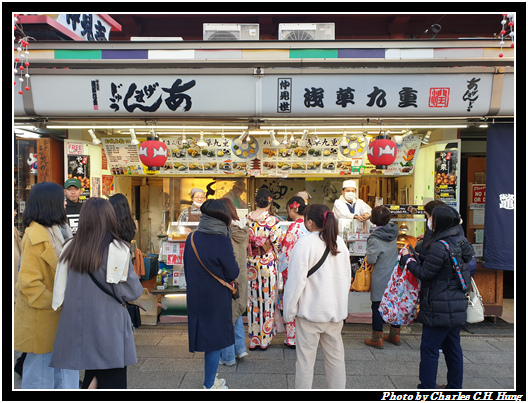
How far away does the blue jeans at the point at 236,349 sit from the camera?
4.83 m

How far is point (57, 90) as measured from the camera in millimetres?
6203

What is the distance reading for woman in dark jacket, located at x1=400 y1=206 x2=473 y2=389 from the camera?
3.81 meters

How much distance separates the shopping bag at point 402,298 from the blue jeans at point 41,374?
3.61 metres

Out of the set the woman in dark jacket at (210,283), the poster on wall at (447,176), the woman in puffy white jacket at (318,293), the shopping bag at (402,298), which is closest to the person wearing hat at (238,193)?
the poster on wall at (447,176)

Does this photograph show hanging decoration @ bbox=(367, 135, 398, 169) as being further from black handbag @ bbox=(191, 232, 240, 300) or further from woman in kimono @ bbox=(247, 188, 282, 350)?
black handbag @ bbox=(191, 232, 240, 300)

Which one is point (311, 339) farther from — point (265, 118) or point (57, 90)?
point (57, 90)

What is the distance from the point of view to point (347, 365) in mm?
4922

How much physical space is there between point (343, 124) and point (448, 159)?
2273 mm

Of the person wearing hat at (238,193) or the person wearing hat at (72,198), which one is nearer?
the person wearing hat at (72,198)

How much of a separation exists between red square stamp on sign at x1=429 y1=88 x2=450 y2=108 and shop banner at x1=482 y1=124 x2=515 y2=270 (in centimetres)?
109

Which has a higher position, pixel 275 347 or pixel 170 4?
pixel 170 4

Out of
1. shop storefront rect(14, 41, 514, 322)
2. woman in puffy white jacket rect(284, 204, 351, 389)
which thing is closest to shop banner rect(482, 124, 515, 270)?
shop storefront rect(14, 41, 514, 322)

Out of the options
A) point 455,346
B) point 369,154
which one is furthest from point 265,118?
point 455,346

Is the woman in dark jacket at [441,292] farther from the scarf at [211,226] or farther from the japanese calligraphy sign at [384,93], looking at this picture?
the japanese calligraphy sign at [384,93]
